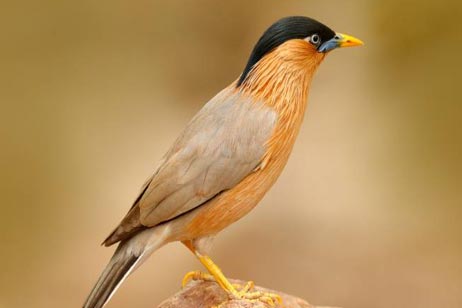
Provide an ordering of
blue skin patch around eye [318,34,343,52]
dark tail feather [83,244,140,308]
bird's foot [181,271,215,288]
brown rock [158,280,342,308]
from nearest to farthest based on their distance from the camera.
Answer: dark tail feather [83,244,140,308] < blue skin patch around eye [318,34,343,52] < brown rock [158,280,342,308] < bird's foot [181,271,215,288]

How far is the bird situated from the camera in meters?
3.95

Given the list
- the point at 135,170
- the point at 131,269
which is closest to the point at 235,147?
the point at 131,269

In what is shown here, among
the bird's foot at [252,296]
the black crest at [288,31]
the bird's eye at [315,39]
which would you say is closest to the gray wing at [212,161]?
the black crest at [288,31]

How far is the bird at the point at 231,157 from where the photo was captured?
395 centimetres

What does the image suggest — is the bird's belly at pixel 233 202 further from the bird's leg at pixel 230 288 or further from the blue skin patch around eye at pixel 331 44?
the blue skin patch around eye at pixel 331 44

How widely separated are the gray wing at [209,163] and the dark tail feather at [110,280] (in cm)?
15

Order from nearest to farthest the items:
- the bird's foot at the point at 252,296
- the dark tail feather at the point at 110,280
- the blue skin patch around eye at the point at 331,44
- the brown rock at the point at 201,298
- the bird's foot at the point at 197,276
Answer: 1. the dark tail feather at the point at 110,280
2. the blue skin patch around eye at the point at 331,44
3. the bird's foot at the point at 252,296
4. the brown rock at the point at 201,298
5. the bird's foot at the point at 197,276

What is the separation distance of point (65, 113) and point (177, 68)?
1.28 metres

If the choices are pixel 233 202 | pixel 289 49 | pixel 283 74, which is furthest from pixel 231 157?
pixel 289 49

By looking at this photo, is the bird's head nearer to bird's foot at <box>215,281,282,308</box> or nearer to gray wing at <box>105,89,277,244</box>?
gray wing at <box>105,89,277,244</box>

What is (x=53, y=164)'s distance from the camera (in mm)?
7488

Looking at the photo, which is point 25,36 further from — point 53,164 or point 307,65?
point 307,65

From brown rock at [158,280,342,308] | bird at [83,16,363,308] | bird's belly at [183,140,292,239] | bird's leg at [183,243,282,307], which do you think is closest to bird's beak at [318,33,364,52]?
bird at [83,16,363,308]

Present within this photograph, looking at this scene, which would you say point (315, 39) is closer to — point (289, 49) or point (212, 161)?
point (289, 49)
